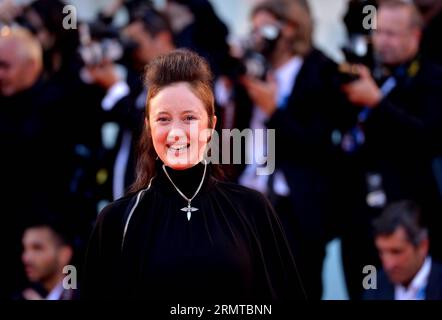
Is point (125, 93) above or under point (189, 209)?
above

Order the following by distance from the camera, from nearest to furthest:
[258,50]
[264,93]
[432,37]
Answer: [264,93]
[258,50]
[432,37]

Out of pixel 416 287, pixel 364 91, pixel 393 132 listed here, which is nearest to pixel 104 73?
pixel 364 91

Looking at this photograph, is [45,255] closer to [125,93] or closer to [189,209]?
[125,93]

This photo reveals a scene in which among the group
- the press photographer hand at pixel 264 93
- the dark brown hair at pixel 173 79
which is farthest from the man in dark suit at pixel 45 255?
the dark brown hair at pixel 173 79

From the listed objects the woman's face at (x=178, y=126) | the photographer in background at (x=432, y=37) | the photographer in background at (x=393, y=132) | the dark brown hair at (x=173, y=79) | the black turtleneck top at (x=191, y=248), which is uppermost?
the photographer in background at (x=432, y=37)

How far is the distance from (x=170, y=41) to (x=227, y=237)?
2521mm

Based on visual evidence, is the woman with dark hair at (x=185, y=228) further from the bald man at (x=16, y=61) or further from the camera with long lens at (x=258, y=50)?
the bald man at (x=16, y=61)

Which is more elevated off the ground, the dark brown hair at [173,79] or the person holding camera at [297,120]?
the person holding camera at [297,120]

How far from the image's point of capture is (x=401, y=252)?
4473 millimetres

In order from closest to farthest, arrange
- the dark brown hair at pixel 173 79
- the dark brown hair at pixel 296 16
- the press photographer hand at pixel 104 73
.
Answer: the dark brown hair at pixel 173 79 → the dark brown hair at pixel 296 16 → the press photographer hand at pixel 104 73

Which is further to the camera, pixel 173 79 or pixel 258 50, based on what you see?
pixel 258 50

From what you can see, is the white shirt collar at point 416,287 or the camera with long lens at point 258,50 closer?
the white shirt collar at point 416,287

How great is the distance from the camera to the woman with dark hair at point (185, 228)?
265 centimetres

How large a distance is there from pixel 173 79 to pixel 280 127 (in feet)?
5.91
